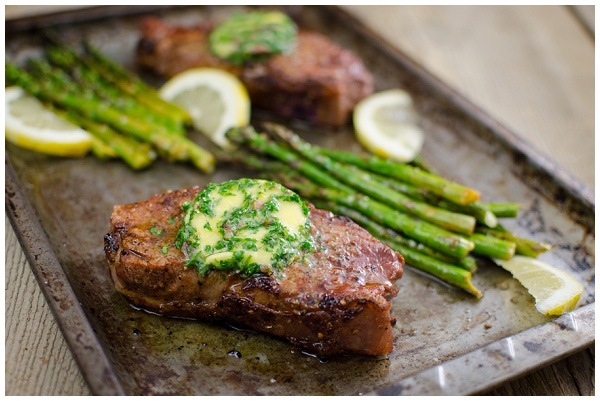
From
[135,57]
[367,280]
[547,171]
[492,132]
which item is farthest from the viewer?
[135,57]

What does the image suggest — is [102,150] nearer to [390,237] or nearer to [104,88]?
[104,88]

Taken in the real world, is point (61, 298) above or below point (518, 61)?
below

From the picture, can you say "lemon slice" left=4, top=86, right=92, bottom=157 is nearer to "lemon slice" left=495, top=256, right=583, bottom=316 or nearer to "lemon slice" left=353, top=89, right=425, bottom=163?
"lemon slice" left=353, top=89, right=425, bottom=163

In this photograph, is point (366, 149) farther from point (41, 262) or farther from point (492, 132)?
point (41, 262)

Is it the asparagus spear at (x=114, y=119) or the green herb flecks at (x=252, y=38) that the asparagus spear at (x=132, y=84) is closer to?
the asparagus spear at (x=114, y=119)

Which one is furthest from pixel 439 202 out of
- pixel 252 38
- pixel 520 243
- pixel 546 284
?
pixel 252 38

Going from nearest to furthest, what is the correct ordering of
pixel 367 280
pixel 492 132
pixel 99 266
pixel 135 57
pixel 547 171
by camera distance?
1. pixel 367 280
2. pixel 99 266
3. pixel 547 171
4. pixel 492 132
5. pixel 135 57

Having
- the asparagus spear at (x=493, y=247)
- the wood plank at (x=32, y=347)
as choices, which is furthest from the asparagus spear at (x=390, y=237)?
the wood plank at (x=32, y=347)

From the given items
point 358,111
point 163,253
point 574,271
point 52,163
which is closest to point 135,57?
point 52,163
